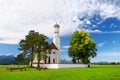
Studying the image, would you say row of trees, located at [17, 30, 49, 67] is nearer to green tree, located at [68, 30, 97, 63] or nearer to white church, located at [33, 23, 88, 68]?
white church, located at [33, 23, 88, 68]

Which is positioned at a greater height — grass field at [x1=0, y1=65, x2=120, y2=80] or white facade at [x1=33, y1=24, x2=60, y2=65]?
white facade at [x1=33, y1=24, x2=60, y2=65]

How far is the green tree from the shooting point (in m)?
76.1

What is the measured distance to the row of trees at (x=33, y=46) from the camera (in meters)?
67.8

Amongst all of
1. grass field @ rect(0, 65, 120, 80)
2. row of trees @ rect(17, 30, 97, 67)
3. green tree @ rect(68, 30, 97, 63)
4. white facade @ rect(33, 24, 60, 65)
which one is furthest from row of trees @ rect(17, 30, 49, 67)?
grass field @ rect(0, 65, 120, 80)

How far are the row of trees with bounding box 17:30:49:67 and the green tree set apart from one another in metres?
12.0

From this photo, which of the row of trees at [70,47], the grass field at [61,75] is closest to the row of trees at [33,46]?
the row of trees at [70,47]

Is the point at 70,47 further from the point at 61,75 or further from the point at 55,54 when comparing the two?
the point at 61,75

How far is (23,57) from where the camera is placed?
69250 mm

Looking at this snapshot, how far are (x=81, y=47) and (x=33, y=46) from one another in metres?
15.5

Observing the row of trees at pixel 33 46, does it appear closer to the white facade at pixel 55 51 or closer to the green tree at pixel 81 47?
the white facade at pixel 55 51

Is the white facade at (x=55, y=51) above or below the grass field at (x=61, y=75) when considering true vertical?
above

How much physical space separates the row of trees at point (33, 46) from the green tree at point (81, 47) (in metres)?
12.0

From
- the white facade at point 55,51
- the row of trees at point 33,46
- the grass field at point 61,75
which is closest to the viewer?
the grass field at point 61,75

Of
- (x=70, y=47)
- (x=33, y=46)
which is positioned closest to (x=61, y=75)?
(x=33, y=46)
